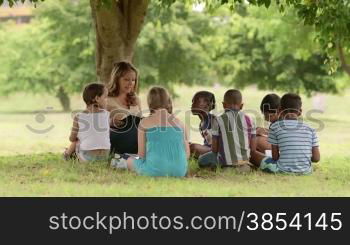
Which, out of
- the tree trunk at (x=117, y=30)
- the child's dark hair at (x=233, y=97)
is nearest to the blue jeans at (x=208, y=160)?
the child's dark hair at (x=233, y=97)

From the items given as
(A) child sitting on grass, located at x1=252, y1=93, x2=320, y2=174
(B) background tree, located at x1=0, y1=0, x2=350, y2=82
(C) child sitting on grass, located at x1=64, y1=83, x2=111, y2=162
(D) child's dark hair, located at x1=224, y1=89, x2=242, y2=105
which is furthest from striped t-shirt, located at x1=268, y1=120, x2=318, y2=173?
(B) background tree, located at x1=0, y1=0, x2=350, y2=82

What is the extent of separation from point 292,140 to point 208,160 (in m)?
1.20

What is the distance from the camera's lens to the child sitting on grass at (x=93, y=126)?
9305 mm

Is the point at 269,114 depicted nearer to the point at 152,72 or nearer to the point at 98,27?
the point at 98,27

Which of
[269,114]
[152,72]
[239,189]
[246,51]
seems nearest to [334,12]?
[269,114]

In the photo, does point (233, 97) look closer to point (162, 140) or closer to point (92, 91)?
point (162, 140)

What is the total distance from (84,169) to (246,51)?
130ft

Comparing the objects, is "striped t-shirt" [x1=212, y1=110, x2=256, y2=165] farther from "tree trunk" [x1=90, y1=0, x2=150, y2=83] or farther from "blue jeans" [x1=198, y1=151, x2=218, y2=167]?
"tree trunk" [x1=90, y1=0, x2=150, y2=83]

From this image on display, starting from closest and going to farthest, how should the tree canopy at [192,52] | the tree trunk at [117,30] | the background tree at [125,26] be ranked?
the background tree at [125,26] → the tree trunk at [117,30] → the tree canopy at [192,52]

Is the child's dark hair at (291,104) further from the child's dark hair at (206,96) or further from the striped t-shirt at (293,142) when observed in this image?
the child's dark hair at (206,96)

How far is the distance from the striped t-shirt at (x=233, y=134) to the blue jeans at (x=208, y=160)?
0.53 ft

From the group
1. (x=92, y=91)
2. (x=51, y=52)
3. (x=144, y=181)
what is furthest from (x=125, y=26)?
(x=51, y=52)

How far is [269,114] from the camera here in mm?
9570

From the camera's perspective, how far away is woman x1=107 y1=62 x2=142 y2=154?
385 inches
